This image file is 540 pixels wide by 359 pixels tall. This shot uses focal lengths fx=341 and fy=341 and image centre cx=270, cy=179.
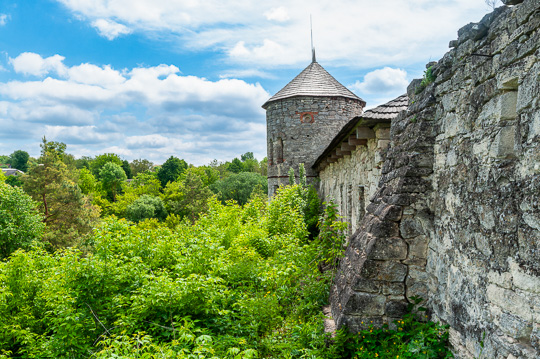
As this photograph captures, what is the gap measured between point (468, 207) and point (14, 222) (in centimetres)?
1791

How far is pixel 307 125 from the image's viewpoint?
15969 mm

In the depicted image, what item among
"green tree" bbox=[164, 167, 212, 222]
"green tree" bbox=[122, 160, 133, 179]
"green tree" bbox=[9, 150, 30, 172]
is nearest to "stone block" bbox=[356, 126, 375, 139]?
"green tree" bbox=[164, 167, 212, 222]

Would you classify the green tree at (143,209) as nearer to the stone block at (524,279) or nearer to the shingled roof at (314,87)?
the shingled roof at (314,87)

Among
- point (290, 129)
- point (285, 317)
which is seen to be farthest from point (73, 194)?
point (285, 317)

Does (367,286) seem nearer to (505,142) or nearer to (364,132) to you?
(505,142)

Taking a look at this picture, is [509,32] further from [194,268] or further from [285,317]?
[194,268]

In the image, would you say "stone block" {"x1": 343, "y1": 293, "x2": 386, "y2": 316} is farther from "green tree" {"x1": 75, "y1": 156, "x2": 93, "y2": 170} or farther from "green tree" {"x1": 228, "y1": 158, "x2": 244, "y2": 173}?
"green tree" {"x1": 75, "y1": 156, "x2": 93, "y2": 170}

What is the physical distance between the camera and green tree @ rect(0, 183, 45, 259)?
1466cm

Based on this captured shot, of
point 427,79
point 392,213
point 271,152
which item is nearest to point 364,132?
point 427,79

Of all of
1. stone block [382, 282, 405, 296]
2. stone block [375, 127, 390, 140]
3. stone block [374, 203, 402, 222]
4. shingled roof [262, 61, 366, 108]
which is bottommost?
stone block [382, 282, 405, 296]

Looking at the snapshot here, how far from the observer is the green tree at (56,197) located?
20.7 metres

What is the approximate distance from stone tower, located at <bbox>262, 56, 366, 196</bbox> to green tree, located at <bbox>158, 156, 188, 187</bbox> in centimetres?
3612

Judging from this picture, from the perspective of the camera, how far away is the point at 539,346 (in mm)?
2018

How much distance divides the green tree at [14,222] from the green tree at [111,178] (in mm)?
34599
